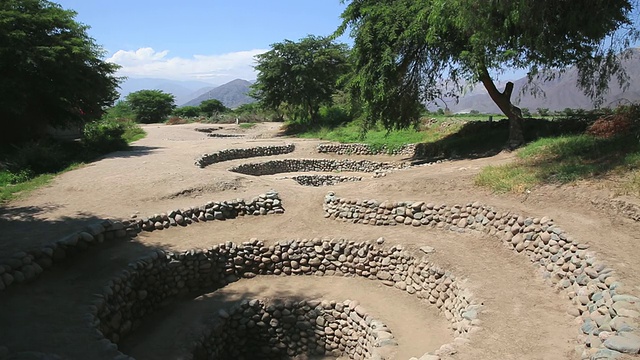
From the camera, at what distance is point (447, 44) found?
1523cm

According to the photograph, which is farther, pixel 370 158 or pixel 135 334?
pixel 370 158

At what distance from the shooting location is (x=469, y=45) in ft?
48.2

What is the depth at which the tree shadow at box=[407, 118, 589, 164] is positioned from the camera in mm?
14930

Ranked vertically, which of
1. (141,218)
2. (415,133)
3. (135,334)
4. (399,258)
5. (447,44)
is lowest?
(135,334)

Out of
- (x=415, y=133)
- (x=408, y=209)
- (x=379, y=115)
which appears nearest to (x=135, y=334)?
(x=408, y=209)

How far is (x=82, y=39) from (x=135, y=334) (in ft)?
50.8

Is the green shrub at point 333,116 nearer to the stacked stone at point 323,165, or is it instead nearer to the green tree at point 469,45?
the stacked stone at point 323,165

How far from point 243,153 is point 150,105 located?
1519 inches

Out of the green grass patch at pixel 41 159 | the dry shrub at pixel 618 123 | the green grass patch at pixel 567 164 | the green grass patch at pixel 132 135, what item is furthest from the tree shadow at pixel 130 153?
the dry shrub at pixel 618 123

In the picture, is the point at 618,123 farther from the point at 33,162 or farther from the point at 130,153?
the point at 33,162

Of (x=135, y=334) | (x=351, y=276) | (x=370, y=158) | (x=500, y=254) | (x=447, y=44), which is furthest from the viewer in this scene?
(x=370, y=158)

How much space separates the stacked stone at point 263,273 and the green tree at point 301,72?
21.8 meters

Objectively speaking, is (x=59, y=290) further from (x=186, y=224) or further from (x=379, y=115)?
(x=379, y=115)

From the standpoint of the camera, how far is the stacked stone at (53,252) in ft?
21.6
